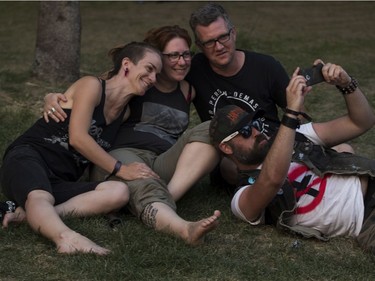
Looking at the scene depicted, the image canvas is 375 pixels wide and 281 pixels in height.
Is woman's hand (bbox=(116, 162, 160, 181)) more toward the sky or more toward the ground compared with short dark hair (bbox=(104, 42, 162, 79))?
more toward the ground

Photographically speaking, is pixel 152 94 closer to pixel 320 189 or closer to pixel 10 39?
pixel 320 189

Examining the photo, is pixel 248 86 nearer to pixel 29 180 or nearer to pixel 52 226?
pixel 29 180

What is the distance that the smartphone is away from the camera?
3.82 metres

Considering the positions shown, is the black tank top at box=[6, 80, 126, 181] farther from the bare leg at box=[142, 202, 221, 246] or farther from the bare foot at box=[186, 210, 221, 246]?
the bare foot at box=[186, 210, 221, 246]

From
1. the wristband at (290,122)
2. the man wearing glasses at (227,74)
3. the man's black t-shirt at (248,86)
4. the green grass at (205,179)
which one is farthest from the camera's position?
the man's black t-shirt at (248,86)

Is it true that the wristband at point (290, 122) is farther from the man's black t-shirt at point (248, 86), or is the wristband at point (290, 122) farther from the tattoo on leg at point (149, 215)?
the man's black t-shirt at point (248, 86)

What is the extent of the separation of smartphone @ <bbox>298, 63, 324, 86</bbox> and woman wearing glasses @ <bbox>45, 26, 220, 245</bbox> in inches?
26.3

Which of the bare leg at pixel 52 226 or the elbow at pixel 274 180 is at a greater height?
the elbow at pixel 274 180

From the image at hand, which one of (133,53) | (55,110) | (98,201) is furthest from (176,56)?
(98,201)

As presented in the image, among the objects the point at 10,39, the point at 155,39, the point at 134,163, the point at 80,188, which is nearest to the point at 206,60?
the point at 155,39

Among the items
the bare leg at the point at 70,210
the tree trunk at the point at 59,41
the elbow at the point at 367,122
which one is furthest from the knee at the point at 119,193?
the tree trunk at the point at 59,41

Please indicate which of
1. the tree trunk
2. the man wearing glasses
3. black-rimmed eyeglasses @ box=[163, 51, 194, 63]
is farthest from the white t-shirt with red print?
the tree trunk

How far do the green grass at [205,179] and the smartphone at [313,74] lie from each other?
0.82 meters

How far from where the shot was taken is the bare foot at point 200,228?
3445mm
